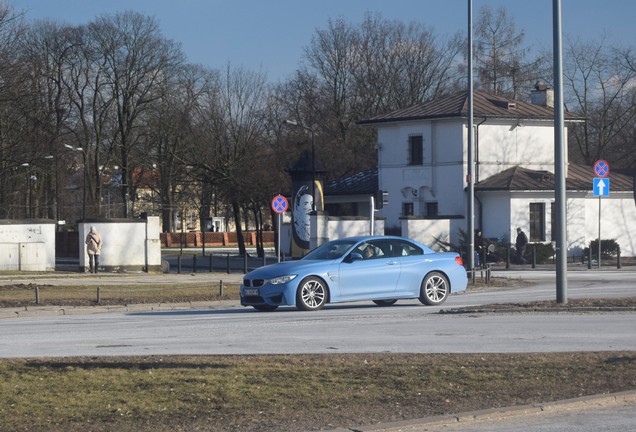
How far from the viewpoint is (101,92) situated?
71562mm

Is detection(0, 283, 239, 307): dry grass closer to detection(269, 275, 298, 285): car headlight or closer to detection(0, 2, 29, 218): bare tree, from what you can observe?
detection(269, 275, 298, 285): car headlight

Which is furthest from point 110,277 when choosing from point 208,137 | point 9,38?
point 208,137

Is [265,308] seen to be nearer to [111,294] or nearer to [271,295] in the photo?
[271,295]

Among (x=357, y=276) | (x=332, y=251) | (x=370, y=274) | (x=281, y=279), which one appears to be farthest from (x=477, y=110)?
(x=281, y=279)

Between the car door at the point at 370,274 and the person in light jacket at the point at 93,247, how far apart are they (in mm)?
20884

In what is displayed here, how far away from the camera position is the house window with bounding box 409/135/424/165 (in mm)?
56344

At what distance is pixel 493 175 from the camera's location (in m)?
55.4

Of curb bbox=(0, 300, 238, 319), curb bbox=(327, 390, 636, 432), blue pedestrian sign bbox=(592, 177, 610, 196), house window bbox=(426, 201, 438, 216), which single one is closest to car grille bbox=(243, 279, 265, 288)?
curb bbox=(0, 300, 238, 319)

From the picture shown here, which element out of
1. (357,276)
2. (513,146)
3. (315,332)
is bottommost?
(315,332)

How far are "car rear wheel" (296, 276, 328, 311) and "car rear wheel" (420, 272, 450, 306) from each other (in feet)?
7.83

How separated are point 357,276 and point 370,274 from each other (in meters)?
0.31

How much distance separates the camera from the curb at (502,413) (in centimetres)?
885

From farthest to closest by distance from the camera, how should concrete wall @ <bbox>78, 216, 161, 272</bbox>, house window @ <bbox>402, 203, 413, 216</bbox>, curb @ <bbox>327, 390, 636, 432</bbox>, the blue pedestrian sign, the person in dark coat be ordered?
house window @ <bbox>402, 203, 413, 216</bbox> < the person in dark coat < concrete wall @ <bbox>78, 216, 161, 272</bbox> < the blue pedestrian sign < curb @ <bbox>327, 390, 636, 432</bbox>

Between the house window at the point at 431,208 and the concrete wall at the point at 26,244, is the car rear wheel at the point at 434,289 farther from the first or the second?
the house window at the point at 431,208
